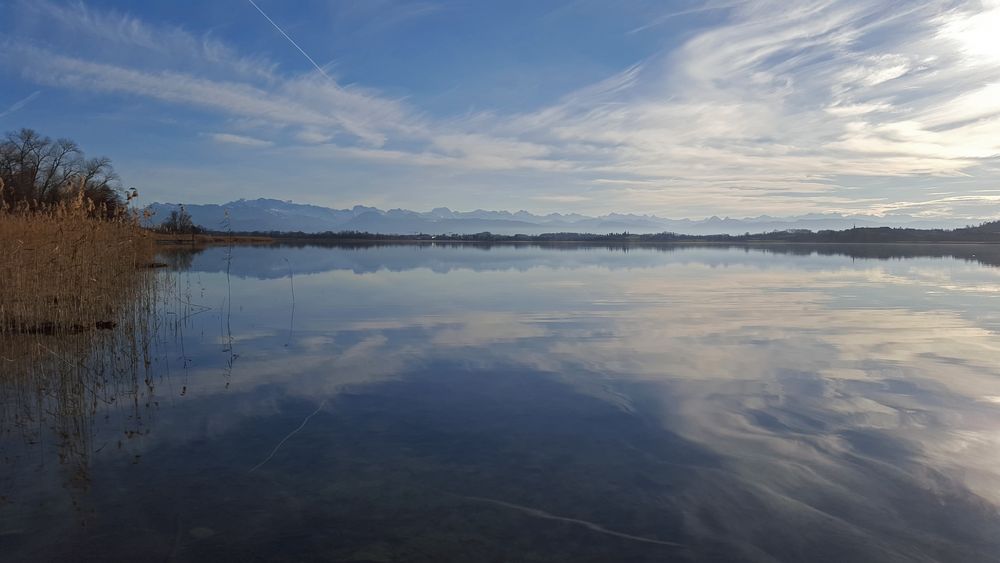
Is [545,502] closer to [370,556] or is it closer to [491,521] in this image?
[491,521]

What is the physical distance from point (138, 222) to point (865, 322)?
14186mm

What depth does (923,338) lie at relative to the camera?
34.1 ft

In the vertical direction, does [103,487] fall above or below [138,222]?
below

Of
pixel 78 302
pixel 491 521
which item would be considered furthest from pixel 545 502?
pixel 78 302

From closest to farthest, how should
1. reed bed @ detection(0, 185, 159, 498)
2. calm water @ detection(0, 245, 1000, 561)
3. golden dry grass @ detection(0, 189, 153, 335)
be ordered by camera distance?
calm water @ detection(0, 245, 1000, 561) → reed bed @ detection(0, 185, 159, 498) → golden dry grass @ detection(0, 189, 153, 335)

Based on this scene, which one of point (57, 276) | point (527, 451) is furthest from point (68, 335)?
point (527, 451)

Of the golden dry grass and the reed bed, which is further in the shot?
the golden dry grass

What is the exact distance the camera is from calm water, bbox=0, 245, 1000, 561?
3664 mm

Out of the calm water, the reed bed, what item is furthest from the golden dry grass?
the calm water

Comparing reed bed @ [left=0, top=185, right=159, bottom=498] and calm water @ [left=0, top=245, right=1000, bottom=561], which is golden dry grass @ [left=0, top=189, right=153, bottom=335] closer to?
reed bed @ [left=0, top=185, right=159, bottom=498]

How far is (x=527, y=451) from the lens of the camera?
5.12 metres

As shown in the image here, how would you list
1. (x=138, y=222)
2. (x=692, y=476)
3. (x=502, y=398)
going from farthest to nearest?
1. (x=138, y=222)
2. (x=502, y=398)
3. (x=692, y=476)

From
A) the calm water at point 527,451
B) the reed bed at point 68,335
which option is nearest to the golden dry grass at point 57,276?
the reed bed at point 68,335

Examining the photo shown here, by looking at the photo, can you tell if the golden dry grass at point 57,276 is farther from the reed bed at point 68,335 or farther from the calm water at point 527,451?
the calm water at point 527,451
